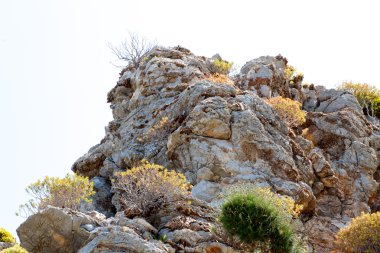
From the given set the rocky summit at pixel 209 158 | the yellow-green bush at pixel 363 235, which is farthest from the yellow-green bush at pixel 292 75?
the yellow-green bush at pixel 363 235

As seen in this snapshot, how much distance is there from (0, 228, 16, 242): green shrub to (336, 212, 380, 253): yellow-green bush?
1269 cm

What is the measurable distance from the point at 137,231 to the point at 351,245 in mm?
7611

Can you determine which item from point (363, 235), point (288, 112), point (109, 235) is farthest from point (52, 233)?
point (288, 112)

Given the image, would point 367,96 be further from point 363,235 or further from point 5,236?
point 5,236

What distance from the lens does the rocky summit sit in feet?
47.2

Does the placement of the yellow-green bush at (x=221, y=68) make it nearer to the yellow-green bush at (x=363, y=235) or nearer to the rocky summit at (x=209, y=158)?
the rocky summit at (x=209, y=158)

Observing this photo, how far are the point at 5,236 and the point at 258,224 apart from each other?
10.8m

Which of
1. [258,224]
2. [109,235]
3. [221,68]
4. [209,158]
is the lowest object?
[258,224]

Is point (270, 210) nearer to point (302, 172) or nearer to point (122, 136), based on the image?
point (302, 172)

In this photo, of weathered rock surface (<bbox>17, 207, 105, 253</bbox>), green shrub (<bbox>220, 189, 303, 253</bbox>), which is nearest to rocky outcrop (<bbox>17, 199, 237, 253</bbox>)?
weathered rock surface (<bbox>17, 207, 105, 253</bbox>)

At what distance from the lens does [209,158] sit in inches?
848

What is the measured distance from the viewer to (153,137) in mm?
25375

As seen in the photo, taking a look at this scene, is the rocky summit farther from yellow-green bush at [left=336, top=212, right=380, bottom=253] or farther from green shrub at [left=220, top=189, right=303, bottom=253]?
yellow-green bush at [left=336, top=212, right=380, bottom=253]

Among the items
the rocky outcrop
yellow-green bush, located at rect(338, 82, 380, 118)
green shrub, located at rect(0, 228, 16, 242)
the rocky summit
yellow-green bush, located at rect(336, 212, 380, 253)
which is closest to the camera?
the rocky outcrop
